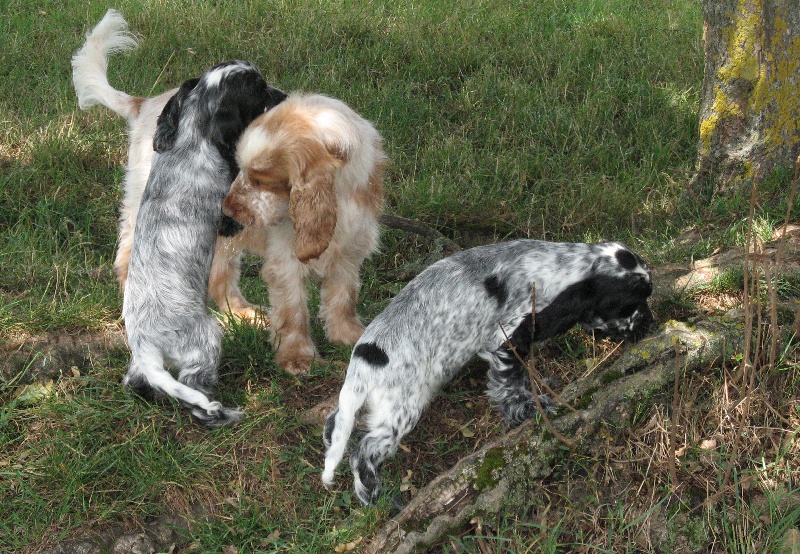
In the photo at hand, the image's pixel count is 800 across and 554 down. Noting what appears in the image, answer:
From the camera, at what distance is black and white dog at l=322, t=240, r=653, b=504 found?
3.74m

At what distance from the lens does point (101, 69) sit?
17.9 ft

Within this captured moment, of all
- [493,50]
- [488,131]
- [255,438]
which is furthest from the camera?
[493,50]

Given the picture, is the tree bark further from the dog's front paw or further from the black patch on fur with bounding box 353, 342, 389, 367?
the dog's front paw

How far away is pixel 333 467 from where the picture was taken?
3.47 m

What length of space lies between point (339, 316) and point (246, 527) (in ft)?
5.04

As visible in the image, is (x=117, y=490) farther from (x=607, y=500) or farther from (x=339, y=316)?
(x=607, y=500)

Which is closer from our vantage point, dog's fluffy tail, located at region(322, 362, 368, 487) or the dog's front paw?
dog's fluffy tail, located at region(322, 362, 368, 487)

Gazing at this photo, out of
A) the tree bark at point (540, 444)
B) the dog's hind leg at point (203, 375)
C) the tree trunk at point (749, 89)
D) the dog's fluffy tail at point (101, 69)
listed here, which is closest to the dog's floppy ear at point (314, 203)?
the dog's hind leg at point (203, 375)

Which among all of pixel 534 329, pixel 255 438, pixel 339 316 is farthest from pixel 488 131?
pixel 255 438

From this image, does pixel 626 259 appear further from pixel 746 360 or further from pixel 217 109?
pixel 217 109

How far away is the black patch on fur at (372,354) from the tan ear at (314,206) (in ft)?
2.40

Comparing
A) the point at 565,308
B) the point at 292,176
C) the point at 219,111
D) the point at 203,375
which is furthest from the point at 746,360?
the point at 219,111

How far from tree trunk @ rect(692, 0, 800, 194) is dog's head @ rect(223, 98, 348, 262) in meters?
2.67

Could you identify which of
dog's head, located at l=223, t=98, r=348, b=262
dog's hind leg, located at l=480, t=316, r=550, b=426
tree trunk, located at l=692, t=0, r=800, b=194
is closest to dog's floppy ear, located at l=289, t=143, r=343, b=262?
dog's head, located at l=223, t=98, r=348, b=262
